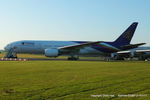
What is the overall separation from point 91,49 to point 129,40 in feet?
32.0

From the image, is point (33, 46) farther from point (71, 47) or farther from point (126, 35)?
point (126, 35)

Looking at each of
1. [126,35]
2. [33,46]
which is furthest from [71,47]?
[126,35]

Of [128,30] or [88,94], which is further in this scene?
[128,30]

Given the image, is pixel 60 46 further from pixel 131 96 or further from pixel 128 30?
pixel 131 96

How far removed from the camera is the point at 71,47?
36.8 m

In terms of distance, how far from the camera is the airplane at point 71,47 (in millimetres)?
37094

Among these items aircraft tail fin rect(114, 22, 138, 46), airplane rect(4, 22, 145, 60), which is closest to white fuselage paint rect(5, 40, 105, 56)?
airplane rect(4, 22, 145, 60)

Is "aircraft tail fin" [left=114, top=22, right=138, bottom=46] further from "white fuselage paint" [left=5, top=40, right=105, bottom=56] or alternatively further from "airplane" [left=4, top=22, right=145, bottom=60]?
"white fuselage paint" [left=5, top=40, right=105, bottom=56]

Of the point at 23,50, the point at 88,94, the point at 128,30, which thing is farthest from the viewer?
the point at 128,30

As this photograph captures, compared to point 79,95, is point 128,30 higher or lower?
higher

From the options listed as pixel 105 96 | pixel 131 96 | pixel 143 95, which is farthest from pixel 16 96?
pixel 143 95

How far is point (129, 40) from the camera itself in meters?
44.1

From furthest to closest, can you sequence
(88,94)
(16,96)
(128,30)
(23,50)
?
(128,30), (23,50), (88,94), (16,96)

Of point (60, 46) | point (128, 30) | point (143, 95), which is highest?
point (128, 30)
